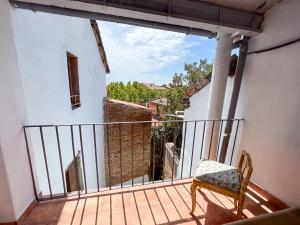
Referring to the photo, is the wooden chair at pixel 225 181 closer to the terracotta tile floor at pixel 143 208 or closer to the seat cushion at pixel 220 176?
the seat cushion at pixel 220 176

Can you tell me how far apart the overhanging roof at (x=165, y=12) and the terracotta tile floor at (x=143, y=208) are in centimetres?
201

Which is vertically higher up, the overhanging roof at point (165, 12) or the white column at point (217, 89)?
the overhanging roof at point (165, 12)

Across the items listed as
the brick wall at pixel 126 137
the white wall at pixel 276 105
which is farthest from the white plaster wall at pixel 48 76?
the white wall at pixel 276 105

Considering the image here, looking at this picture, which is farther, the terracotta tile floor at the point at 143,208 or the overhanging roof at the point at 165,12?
the terracotta tile floor at the point at 143,208

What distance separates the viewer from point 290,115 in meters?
1.71

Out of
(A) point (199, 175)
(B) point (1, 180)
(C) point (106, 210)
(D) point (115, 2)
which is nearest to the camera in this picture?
(B) point (1, 180)

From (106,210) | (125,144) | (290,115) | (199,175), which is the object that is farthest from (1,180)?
(125,144)

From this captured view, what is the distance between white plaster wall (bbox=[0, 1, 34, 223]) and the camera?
1379mm

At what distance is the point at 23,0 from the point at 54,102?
1.32 metres

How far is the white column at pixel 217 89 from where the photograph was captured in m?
2.20

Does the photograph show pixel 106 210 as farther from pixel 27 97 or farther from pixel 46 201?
pixel 27 97

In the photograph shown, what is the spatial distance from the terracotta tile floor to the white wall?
1.09 ft

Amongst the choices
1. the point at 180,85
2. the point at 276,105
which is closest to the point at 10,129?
the point at 276,105

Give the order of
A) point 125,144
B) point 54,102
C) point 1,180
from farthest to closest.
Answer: point 125,144, point 54,102, point 1,180
